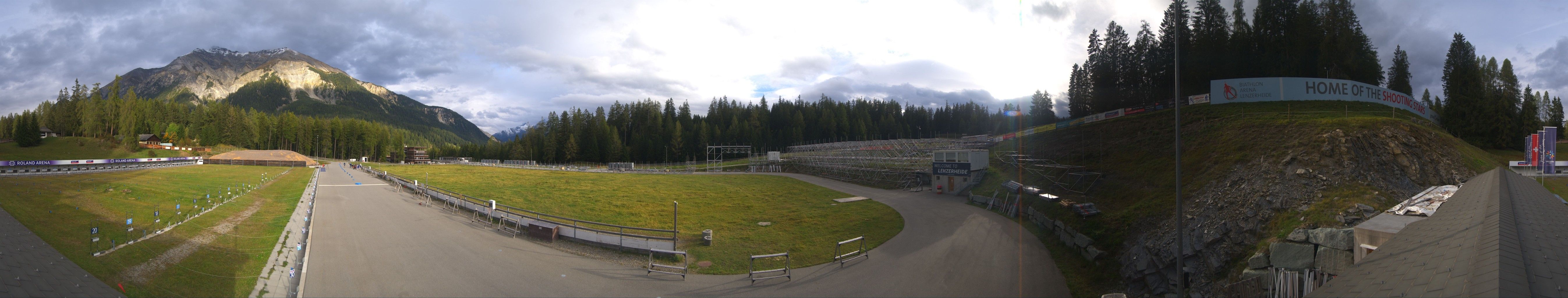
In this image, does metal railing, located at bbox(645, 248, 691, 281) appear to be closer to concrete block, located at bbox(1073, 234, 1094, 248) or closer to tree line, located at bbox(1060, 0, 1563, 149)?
concrete block, located at bbox(1073, 234, 1094, 248)

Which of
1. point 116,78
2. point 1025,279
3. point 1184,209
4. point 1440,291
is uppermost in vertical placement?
point 116,78

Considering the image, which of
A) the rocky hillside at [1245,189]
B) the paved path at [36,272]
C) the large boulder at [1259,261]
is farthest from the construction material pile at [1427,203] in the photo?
the paved path at [36,272]

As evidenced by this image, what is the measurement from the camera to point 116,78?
48.2ft

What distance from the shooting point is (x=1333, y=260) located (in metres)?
7.32

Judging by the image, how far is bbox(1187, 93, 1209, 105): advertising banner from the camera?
29047 mm

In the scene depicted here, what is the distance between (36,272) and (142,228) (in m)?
3.77

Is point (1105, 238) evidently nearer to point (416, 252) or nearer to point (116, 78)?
point (416, 252)

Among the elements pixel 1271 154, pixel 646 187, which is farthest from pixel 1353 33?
pixel 646 187

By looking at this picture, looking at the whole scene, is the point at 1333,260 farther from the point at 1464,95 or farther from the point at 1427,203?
the point at 1464,95

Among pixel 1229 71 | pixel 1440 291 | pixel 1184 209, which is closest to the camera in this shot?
pixel 1440 291

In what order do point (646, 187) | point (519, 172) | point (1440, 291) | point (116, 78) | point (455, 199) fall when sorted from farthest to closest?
point (519, 172), point (646, 187), point (455, 199), point (116, 78), point (1440, 291)

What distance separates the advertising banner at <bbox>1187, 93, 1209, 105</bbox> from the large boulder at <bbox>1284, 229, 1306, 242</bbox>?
26.9m

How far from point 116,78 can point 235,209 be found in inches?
317

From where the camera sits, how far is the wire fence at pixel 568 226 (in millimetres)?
12820
